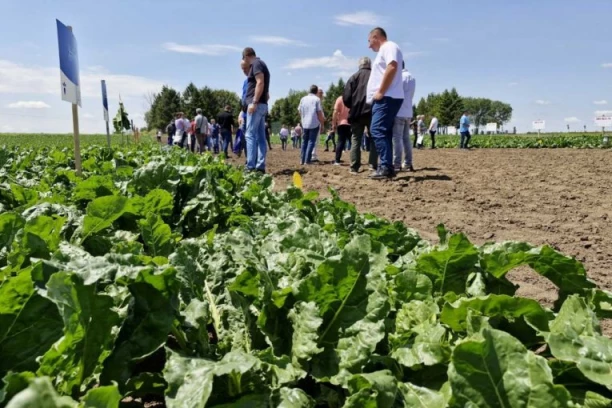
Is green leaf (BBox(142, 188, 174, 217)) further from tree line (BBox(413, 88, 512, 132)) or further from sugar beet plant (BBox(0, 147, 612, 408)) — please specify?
tree line (BBox(413, 88, 512, 132))

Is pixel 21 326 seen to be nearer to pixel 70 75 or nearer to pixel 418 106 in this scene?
pixel 70 75

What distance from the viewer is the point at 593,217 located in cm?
563

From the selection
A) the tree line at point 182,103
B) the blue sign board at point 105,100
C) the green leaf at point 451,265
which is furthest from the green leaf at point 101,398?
the tree line at point 182,103

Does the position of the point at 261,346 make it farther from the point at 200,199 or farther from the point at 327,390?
the point at 200,199

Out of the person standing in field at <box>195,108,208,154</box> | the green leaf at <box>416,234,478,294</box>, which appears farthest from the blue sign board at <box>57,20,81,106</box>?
the person standing in field at <box>195,108,208,154</box>

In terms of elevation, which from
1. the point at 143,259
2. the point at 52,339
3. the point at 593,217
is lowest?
the point at 593,217

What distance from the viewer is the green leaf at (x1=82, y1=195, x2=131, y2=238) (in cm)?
237

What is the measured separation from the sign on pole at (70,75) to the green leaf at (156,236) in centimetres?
359

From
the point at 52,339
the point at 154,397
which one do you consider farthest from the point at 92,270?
the point at 154,397

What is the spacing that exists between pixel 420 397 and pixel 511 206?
5611mm

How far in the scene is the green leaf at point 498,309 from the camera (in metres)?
1.47

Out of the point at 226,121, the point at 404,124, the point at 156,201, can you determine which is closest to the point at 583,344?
the point at 156,201

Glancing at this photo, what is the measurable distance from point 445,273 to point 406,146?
347 inches

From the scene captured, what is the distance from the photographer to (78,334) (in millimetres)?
1269
